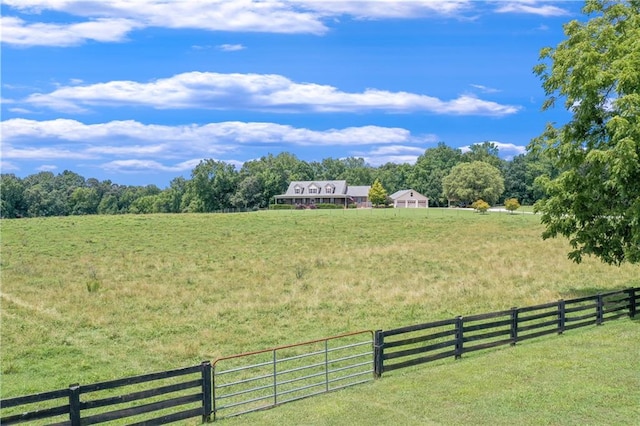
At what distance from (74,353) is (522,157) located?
430 ft

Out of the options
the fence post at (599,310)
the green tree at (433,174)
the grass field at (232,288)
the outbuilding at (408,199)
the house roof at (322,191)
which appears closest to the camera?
the grass field at (232,288)

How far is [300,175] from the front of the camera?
462 ft

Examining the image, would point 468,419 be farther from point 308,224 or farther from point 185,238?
point 308,224

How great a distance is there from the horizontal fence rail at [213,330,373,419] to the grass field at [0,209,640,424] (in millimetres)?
1083

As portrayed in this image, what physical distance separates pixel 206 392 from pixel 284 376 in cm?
460

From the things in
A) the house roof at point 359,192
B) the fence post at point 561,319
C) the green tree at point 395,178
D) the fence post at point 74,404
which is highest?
the green tree at point 395,178

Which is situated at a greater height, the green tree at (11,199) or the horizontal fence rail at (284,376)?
the green tree at (11,199)

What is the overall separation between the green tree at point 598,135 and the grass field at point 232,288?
3999 mm

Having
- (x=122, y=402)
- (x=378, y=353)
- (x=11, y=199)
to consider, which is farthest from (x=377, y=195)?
(x=122, y=402)

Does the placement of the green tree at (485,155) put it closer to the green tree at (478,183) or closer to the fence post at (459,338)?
the green tree at (478,183)

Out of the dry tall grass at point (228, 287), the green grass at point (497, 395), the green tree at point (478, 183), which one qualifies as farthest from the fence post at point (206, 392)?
the green tree at point (478, 183)

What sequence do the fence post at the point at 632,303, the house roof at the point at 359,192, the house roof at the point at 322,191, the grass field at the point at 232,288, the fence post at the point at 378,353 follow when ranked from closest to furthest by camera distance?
1. the fence post at the point at 378,353
2. the grass field at the point at 232,288
3. the fence post at the point at 632,303
4. the house roof at the point at 322,191
5. the house roof at the point at 359,192

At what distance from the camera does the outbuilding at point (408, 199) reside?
116875 mm

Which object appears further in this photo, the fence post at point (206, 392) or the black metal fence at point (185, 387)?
the fence post at point (206, 392)
